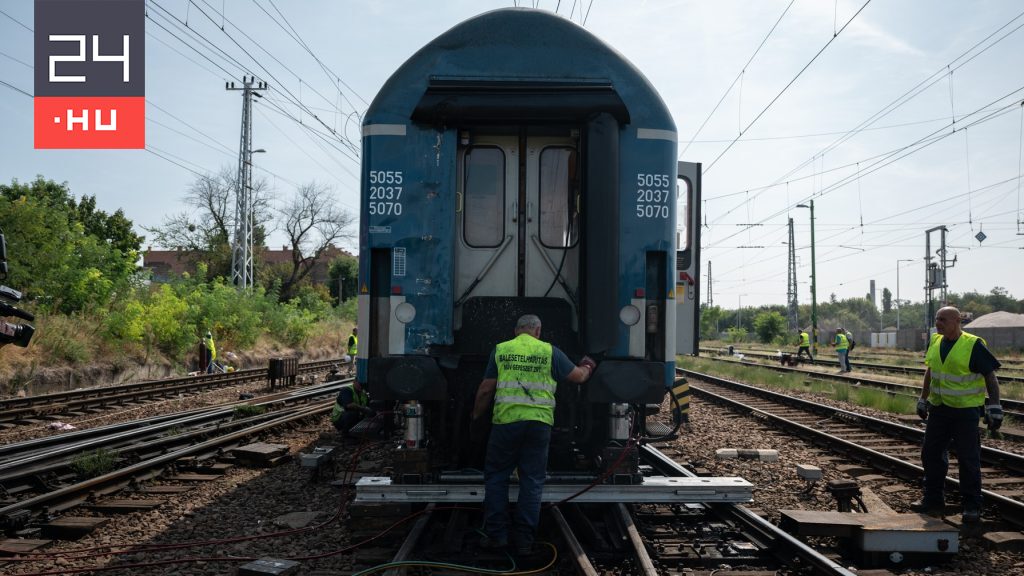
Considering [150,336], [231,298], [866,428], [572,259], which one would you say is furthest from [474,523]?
[231,298]

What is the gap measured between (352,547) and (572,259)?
120 inches

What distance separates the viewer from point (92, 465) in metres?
8.05

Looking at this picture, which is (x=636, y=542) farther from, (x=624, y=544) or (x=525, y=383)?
(x=525, y=383)

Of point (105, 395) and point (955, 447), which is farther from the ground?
point (955, 447)

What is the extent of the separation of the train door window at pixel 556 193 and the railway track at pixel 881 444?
458cm

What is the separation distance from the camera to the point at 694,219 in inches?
291

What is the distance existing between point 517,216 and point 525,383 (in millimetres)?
1763

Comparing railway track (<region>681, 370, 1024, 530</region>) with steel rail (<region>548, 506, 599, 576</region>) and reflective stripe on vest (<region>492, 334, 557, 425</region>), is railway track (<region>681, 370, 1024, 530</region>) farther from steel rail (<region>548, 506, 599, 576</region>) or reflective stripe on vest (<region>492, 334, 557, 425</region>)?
reflective stripe on vest (<region>492, 334, 557, 425</region>)

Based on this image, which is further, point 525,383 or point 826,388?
point 826,388

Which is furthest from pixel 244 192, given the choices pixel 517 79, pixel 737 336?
pixel 737 336

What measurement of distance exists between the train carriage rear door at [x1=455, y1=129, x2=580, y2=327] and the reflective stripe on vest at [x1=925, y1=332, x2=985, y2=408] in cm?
347

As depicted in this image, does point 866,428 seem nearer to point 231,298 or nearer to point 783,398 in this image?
point 783,398

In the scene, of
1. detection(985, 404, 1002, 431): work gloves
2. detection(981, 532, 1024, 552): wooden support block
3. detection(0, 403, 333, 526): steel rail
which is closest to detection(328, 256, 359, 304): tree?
detection(0, 403, 333, 526): steel rail

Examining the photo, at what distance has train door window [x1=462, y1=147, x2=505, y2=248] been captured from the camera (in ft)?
22.0
